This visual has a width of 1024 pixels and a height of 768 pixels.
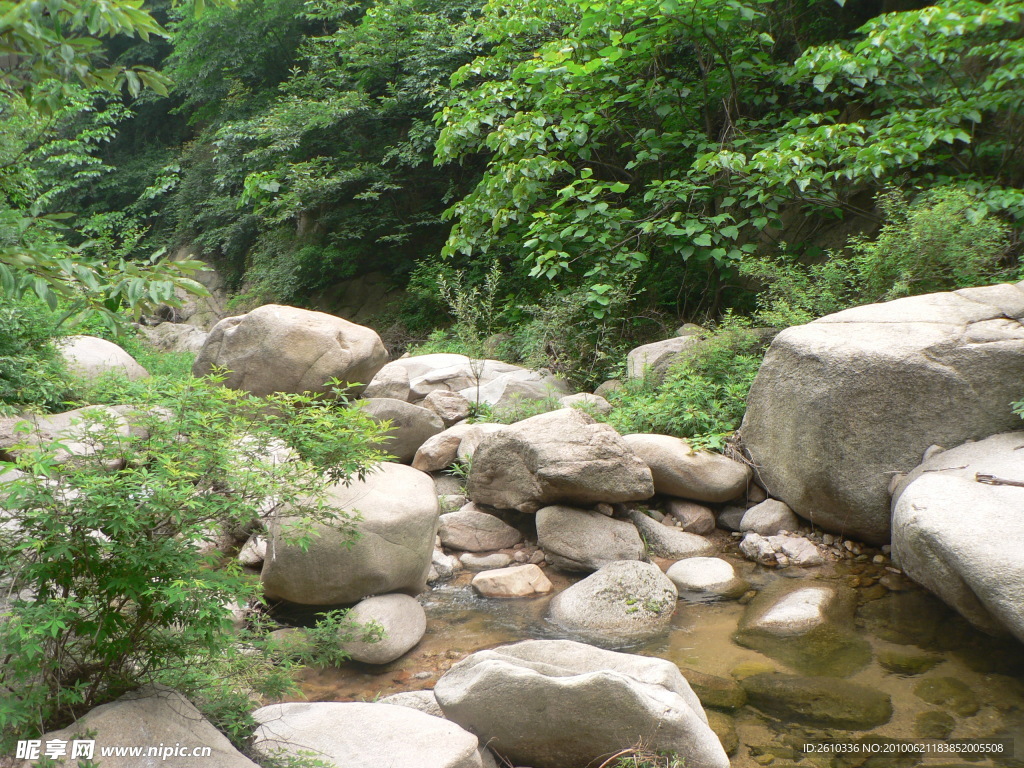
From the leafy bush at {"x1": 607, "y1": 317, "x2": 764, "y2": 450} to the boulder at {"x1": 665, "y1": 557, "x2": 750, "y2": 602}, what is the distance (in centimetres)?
130

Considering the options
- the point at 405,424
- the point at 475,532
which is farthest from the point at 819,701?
Result: the point at 405,424

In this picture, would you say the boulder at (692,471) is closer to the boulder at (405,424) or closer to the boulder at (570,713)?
the boulder at (405,424)

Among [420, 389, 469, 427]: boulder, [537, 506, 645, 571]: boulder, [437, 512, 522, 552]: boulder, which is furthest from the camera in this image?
[420, 389, 469, 427]: boulder

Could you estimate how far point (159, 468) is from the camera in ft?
7.93

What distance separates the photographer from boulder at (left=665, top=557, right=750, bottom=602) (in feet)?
17.1

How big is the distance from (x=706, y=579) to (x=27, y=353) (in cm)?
Result: 653

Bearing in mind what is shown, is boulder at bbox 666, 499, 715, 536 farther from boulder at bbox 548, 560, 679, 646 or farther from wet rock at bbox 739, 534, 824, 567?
boulder at bbox 548, 560, 679, 646

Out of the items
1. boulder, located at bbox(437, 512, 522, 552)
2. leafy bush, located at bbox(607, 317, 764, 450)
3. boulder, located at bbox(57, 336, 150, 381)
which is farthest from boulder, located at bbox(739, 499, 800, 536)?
boulder, located at bbox(57, 336, 150, 381)

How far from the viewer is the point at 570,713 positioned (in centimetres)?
301

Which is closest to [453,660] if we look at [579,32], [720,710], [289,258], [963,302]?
[720,710]

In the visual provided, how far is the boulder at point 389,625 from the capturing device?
426cm

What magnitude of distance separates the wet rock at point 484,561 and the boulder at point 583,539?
33 centimetres

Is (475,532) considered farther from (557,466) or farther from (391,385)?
(391,385)

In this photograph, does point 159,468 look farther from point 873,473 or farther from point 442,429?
point 442,429
